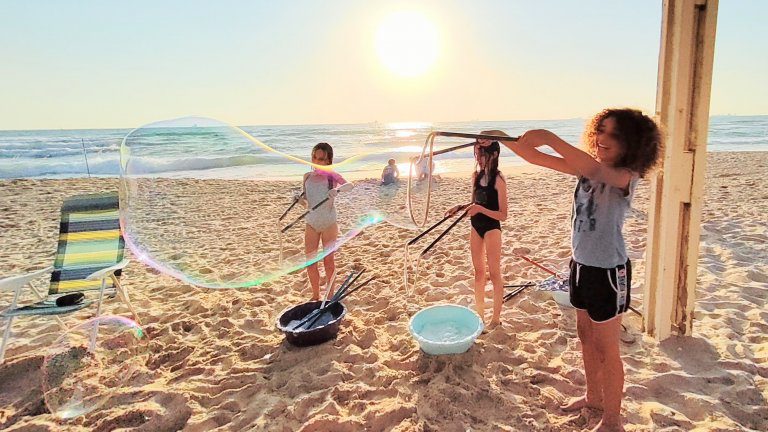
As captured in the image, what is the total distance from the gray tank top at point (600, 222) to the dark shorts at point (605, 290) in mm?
43

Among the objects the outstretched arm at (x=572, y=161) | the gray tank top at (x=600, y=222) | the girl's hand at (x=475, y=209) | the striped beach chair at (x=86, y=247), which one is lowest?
the striped beach chair at (x=86, y=247)

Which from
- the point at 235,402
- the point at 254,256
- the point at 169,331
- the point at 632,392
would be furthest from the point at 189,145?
the point at 632,392

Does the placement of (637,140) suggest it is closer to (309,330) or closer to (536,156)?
(536,156)

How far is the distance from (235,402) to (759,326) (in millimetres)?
4646

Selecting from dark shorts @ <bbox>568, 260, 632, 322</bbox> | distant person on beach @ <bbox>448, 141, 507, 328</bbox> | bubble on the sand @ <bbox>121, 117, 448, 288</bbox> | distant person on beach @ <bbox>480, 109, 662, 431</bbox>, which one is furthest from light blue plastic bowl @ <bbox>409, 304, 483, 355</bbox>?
dark shorts @ <bbox>568, 260, 632, 322</bbox>

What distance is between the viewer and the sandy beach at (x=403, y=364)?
2.90m

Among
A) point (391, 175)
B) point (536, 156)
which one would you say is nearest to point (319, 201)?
point (391, 175)

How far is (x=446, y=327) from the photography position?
153 inches

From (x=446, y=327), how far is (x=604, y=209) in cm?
205

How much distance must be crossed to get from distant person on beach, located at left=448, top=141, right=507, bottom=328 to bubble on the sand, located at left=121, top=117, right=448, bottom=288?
25.0 inches

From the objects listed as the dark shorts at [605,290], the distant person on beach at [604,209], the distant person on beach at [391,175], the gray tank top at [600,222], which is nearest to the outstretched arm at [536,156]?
the distant person on beach at [604,209]

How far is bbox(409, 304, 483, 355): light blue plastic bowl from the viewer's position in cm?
340

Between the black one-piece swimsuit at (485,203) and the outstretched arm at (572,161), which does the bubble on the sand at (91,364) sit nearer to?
the black one-piece swimsuit at (485,203)

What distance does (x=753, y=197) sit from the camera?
866 cm
